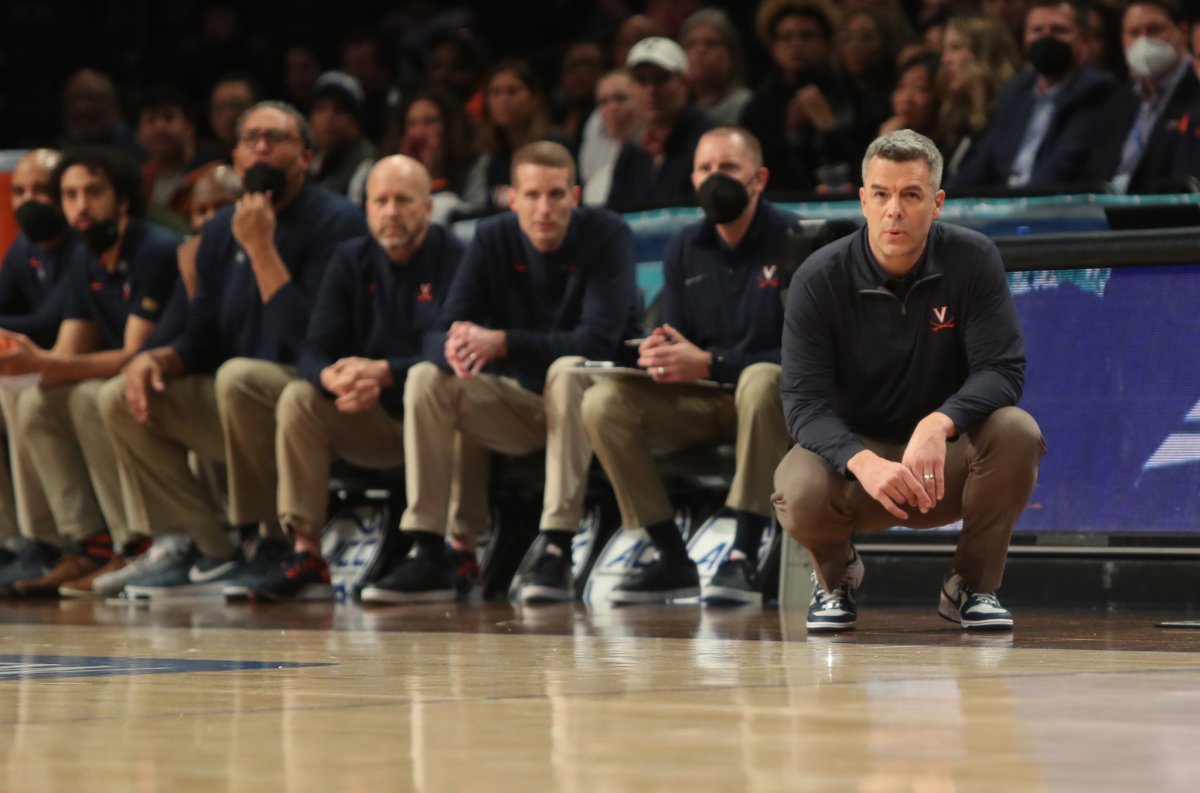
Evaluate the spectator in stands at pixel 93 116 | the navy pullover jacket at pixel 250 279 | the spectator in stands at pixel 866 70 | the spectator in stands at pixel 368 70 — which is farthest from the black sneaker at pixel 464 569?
the spectator in stands at pixel 368 70

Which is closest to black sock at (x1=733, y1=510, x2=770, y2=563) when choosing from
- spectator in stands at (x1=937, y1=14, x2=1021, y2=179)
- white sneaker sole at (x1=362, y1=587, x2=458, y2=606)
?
white sneaker sole at (x1=362, y1=587, x2=458, y2=606)

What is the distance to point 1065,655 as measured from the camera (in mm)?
3637

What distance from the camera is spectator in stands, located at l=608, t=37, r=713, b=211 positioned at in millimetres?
7930

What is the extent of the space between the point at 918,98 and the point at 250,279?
2.64 m

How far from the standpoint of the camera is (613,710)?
Answer: 272 centimetres

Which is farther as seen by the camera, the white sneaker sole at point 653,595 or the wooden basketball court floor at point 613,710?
the white sneaker sole at point 653,595

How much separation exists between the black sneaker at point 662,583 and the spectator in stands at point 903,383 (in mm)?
1357

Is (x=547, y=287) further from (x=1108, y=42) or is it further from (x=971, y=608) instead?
(x=1108, y=42)

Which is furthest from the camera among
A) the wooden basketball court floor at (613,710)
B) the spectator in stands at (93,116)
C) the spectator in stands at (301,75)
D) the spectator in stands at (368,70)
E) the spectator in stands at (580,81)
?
the spectator in stands at (301,75)

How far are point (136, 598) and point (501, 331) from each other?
183cm

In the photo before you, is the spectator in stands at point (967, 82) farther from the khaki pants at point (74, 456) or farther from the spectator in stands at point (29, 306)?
the spectator in stands at point (29, 306)

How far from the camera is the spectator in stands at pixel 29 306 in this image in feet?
25.1

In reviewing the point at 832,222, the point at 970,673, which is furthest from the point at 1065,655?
the point at 832,222

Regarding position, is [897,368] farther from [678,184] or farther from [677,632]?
[678,184]
